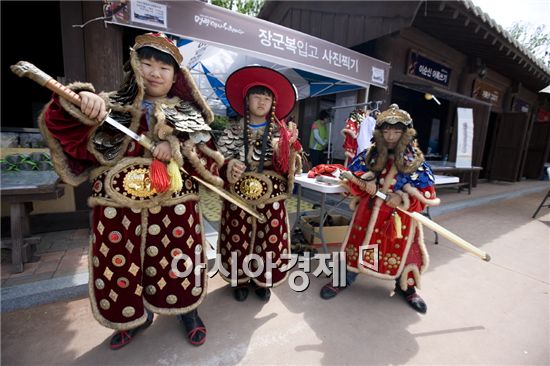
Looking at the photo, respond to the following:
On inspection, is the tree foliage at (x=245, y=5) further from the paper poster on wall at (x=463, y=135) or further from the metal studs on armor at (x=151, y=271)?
the metal studs on armor at (x=151, y=271)

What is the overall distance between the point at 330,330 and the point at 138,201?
1732mm

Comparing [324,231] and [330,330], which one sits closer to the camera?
[330,330]

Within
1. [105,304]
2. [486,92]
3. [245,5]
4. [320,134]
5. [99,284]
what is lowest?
[105,304]

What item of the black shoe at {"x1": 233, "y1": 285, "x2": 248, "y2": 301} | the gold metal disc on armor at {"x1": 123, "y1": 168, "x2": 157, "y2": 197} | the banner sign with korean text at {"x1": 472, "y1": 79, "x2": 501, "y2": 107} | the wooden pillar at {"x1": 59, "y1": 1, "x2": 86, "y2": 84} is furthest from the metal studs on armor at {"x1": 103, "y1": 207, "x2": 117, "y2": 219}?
the banner sign with korean text at {"x1": 472, "y1": 79, "x2": 501, "y2": 107}

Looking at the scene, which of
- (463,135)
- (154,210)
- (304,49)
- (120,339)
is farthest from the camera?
(463,135)

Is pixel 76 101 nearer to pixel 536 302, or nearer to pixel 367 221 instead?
pixel 367 221

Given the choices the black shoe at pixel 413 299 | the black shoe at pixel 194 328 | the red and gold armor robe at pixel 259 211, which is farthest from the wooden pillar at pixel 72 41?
the black shoe at pixel 413 299

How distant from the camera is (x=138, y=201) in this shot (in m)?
1.52

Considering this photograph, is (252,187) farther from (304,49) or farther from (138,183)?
(304,49)

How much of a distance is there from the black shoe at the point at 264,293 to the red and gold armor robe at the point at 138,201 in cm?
79

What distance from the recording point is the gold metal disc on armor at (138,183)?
59.1 inches

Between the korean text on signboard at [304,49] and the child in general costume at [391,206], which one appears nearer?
the child in general costume at [391,206]

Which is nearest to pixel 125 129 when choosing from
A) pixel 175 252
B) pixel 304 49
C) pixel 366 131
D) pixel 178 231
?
pixel 178 231

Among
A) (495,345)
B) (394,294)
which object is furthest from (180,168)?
(495,345)
